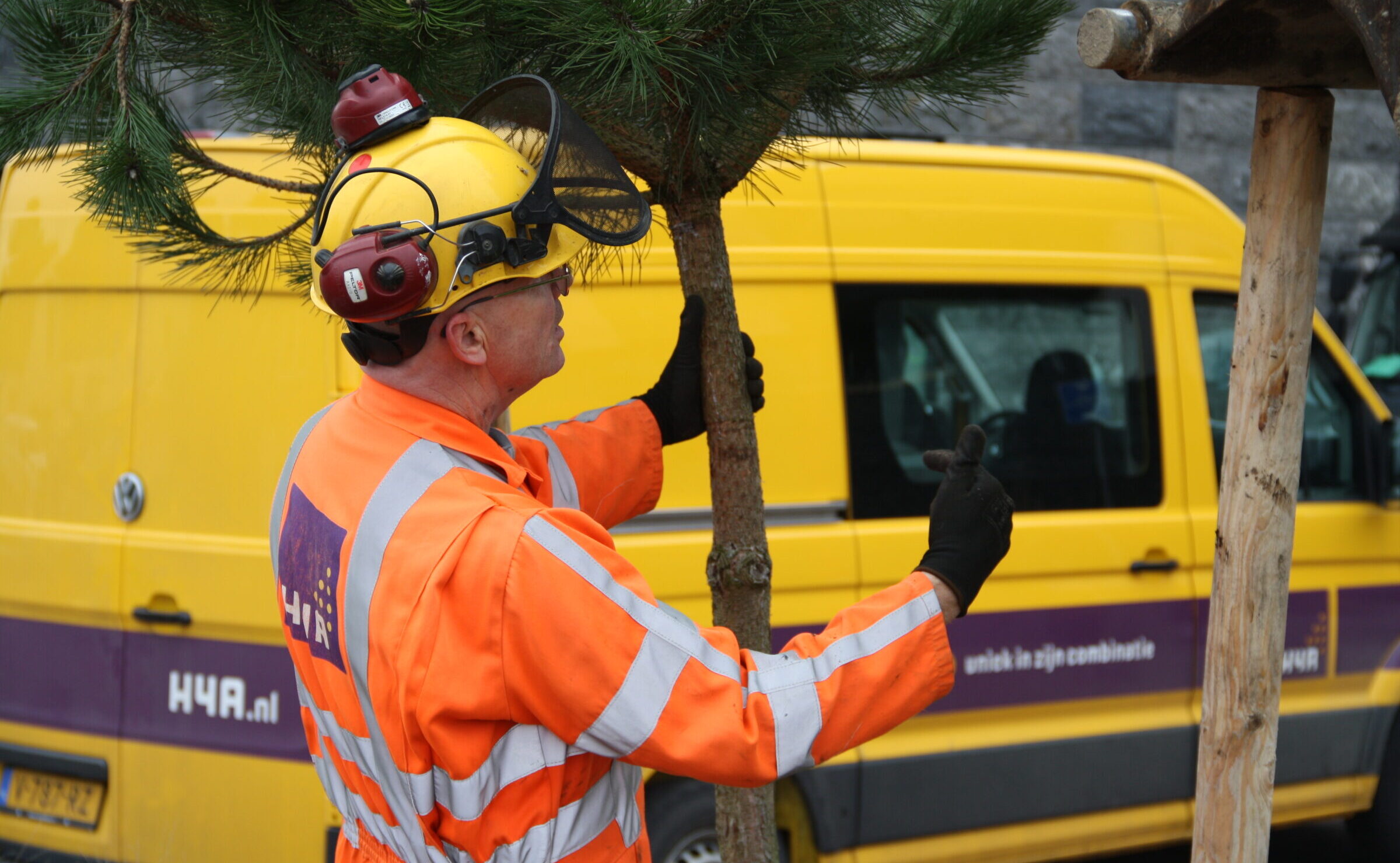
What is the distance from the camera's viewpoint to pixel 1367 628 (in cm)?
414

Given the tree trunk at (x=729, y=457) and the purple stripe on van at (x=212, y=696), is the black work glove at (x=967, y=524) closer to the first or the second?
the tree trunk at (x=729, y=457)

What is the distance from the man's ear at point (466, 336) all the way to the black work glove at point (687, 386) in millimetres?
498

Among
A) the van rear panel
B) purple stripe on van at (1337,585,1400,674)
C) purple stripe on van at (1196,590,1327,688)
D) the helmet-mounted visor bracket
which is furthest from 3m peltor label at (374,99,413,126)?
purple stripe on van at (1337,585,1400,674)

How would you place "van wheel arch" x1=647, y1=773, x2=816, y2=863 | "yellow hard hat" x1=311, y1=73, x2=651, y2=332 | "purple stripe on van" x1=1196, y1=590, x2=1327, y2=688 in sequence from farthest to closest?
"purple stripe on van" x1=1196, y1=590, x2=1327, y2=688 < "van wheel arch" x1=647, y1=773, x2=816, y2=863 < "yellow hard hat" x1=311, y1=73, x2=651, y2=332

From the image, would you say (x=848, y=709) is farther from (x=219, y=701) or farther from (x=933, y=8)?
(x=219, y=701)

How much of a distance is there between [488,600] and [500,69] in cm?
79

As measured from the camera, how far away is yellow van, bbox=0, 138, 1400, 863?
3129mm

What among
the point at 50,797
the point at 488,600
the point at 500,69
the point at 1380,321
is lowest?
the point at 50,797

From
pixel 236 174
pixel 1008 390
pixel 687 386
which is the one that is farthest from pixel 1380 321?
pixel 236 174

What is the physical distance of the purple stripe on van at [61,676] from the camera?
3.23 metres

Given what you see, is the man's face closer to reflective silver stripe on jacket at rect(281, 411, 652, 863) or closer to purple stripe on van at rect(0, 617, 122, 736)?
reflective silver stripe on jacket at rect(281, 411, 652, 863)

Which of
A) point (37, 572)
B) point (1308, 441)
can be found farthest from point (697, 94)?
point (1308, 441)

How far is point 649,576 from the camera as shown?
3293 mm

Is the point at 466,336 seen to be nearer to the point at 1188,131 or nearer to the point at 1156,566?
the point at 1156,566
